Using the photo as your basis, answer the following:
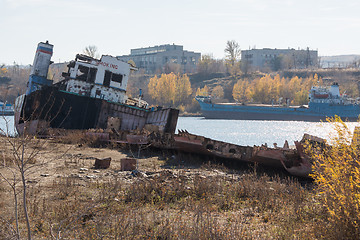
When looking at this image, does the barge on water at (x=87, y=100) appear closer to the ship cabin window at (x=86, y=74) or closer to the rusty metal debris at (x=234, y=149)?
the ship cabin window at (x=86, y=74)

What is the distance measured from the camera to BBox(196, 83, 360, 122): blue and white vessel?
3551 inches

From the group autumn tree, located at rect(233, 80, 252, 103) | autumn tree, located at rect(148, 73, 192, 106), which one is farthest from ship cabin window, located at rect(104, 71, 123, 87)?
autumn tree, located at rect(233, 80, 252, 103)

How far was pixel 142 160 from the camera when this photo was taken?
14.7 m

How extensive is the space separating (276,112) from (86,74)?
244 ft

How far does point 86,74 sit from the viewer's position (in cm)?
2555

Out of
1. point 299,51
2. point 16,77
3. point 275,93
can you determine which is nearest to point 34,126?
point 275,93

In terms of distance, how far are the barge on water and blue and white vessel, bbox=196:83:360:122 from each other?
2785 inches

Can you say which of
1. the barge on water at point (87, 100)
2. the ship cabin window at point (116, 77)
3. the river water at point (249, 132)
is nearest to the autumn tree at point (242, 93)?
the river water at point (249, 132)

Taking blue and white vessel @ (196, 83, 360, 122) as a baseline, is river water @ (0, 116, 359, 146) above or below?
below

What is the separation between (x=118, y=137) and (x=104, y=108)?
246 inches

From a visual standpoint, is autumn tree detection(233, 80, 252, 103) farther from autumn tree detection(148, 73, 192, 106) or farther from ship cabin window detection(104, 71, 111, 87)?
ship cabin window detection(104, 71, 111, 87)

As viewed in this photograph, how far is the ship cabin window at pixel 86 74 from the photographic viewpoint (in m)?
25.3

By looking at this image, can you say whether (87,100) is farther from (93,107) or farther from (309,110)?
(309,110)

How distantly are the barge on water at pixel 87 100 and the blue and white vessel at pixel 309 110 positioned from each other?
70.7 m
